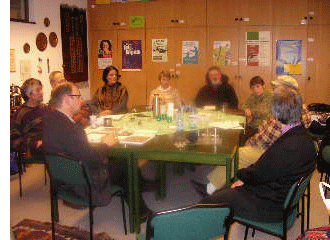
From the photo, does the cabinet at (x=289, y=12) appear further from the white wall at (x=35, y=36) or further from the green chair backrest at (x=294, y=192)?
the green chair backrest at (x=294, y=192)

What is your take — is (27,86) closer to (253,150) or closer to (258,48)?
(253,150)

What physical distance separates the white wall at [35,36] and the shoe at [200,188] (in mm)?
2697

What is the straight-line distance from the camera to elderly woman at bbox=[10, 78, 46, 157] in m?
3.85

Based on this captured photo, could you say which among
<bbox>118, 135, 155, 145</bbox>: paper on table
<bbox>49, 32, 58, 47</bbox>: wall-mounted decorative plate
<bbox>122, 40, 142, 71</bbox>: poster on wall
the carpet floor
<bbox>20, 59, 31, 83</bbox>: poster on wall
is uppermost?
<bbox>49, 32, 58, 47</bbox>: wall-mounted decorative plate

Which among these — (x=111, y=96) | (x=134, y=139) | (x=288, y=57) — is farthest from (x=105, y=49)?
(x=134, y=139)

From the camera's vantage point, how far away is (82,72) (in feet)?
23.1

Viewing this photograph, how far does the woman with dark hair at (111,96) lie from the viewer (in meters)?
5.09

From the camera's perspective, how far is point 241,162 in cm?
375

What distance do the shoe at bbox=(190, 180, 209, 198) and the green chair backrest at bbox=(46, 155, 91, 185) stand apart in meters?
1.51

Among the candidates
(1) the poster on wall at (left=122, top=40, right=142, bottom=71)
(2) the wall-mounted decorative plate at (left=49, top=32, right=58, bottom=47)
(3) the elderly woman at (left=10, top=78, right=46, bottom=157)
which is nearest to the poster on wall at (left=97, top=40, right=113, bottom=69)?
(1) the poster on wall at (left=122, top=40, right=142, bottom=71)

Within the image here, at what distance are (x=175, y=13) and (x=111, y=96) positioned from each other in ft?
7.75

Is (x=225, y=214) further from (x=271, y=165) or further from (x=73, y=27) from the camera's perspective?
(x=73, y=27)

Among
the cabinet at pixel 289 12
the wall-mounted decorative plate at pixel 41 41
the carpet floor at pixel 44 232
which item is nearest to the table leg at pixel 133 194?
the carpet floor at pixel 44 232

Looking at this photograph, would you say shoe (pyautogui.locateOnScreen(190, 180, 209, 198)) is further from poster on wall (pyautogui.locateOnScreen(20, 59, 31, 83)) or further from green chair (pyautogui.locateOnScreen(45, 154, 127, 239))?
poster on wall (pyautogui.locateOnScreen(20, 59, 31, 83))
